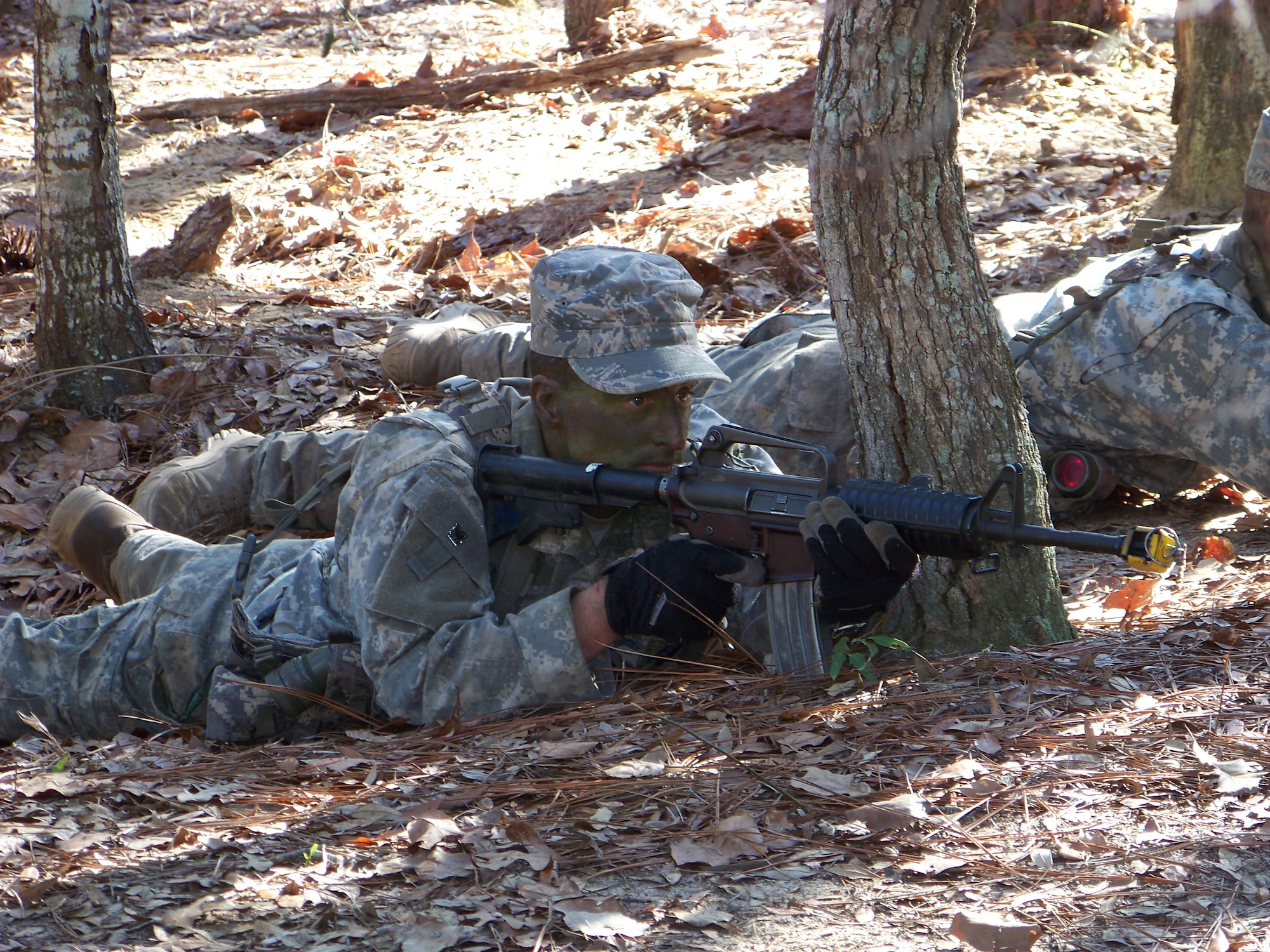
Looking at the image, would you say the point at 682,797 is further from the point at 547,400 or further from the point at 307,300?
the point at 307,300

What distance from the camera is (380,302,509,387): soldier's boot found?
618 centimetres

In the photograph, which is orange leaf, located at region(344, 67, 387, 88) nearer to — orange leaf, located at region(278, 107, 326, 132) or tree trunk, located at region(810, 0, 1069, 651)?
orange leaf, located at region(278, 107, 326, 132)

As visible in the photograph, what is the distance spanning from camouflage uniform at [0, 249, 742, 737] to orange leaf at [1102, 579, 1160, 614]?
146 cm

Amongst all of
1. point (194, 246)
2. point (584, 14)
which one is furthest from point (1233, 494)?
point (584, 14)

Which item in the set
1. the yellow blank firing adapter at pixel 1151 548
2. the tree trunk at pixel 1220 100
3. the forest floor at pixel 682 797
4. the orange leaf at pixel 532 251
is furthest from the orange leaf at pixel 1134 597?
the orange leaf at pixel 532 251

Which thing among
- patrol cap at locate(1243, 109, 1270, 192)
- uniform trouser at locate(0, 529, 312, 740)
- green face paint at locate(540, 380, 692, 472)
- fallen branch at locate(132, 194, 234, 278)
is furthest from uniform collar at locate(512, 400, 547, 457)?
fallen branch at locate(132, 194, 234, 278)

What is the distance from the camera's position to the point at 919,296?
3355 millimetres

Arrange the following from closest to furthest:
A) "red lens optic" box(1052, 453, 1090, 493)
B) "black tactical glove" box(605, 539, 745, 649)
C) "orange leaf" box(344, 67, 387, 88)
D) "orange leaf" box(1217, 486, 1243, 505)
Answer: "black tactical glove" box(605, 539, 745, 649)
"red lens optic" box(1052, 453, 1090, 493)
"orange leaf" box(1217, 486, 1243, 505)
"orange leaf" box(344, 67, 387, 88)

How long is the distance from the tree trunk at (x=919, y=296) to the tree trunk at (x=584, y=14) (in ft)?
33.3

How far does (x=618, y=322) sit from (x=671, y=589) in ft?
2.53

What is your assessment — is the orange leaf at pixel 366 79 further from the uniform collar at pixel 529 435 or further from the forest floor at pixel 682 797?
the uniform collar at pixel 529 435

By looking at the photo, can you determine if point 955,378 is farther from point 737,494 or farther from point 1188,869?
point 1188,869

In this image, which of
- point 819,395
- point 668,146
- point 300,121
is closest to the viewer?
point 819,395

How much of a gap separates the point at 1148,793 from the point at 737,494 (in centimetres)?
119
